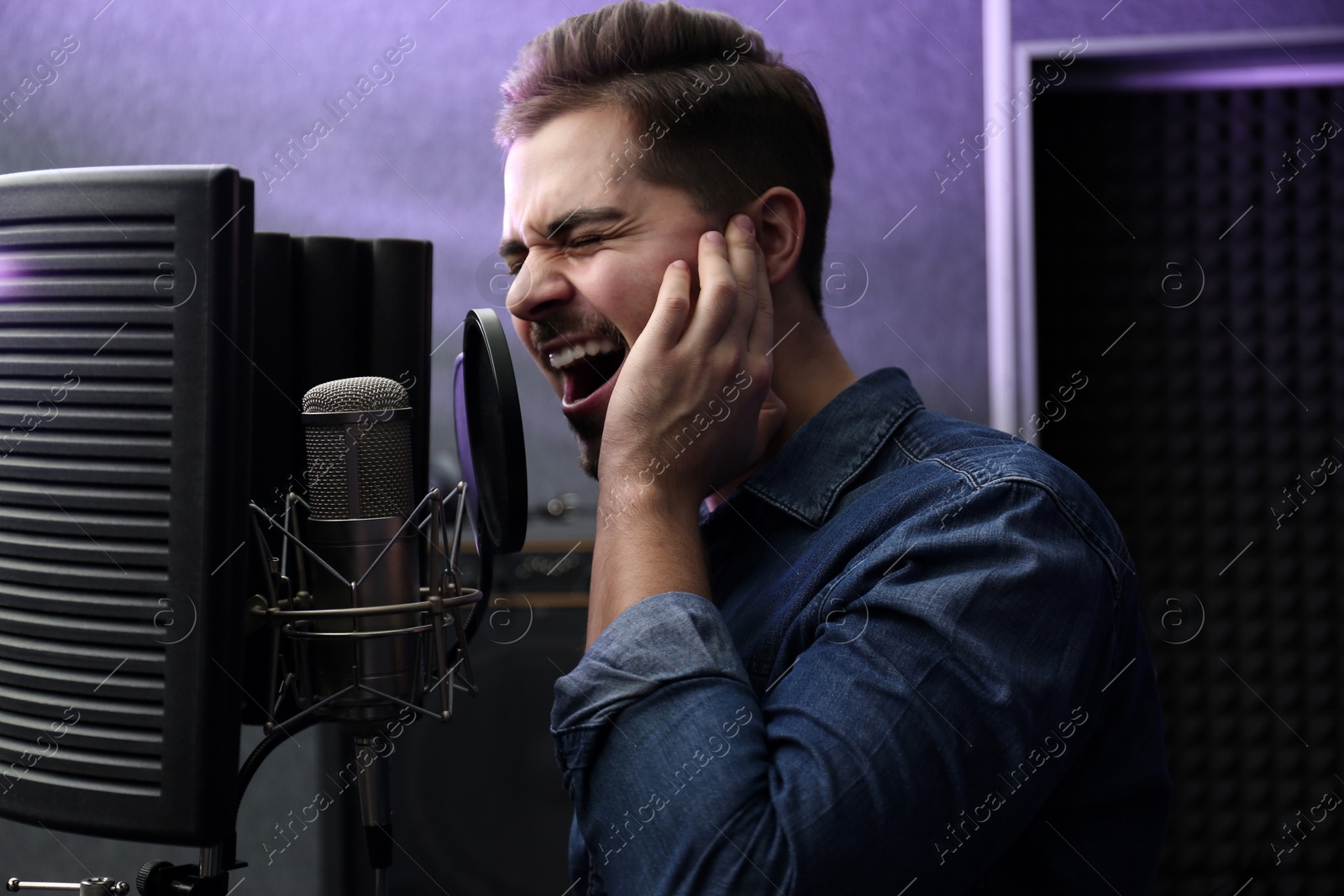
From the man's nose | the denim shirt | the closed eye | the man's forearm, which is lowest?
the denim shirt

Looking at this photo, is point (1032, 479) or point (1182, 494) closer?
point (1032, 479)

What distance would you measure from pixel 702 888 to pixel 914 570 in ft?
0.66

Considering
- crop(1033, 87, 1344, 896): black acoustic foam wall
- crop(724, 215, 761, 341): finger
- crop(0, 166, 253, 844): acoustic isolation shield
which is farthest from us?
crop(1033, 87, 1344, 896): black acoustic foam wall

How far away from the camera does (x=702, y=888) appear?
1.61 feet

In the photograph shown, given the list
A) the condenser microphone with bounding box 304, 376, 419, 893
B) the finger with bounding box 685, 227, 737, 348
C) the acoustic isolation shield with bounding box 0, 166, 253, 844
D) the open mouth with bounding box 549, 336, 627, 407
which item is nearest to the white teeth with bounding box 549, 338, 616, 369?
the open mouth with bounding box 549, 336, 627, 407

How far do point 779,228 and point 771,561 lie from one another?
28 centimetres

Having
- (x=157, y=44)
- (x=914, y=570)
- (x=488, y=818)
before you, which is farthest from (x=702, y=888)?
(x=157, y=44)

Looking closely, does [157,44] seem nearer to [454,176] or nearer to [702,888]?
[454,176]

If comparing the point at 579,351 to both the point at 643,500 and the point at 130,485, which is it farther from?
the point at 130,485

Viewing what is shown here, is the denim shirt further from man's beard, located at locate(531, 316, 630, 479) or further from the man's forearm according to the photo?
man's beard, located at locate(531, 316, 630, 479)

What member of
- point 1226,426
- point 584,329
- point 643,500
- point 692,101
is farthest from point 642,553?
point 1226,426

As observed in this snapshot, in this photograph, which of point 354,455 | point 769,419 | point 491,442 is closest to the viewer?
point 354,455

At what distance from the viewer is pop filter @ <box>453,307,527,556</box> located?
651mm

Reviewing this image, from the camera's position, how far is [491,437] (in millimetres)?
691
